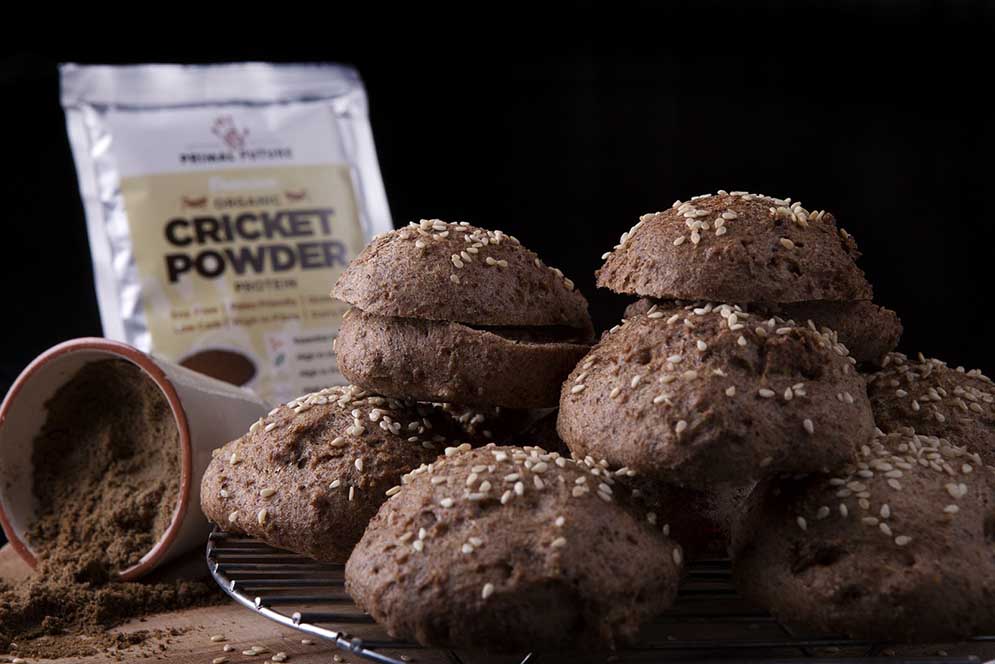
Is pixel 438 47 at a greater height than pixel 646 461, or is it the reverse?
pixel 438 47

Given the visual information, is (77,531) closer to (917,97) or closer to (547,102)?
(547,102)

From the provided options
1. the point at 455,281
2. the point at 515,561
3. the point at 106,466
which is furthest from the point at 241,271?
→ the point at 515,561

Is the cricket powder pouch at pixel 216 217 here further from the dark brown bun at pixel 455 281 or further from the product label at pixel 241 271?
the dark brown bun at pixel 455 281

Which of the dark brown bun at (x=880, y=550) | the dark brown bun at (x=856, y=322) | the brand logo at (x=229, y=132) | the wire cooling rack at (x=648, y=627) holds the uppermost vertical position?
the brand logo at (x=229, y=132)

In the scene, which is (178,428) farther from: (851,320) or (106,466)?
(851,320)

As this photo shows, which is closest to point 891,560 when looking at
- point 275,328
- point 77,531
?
point 77,531

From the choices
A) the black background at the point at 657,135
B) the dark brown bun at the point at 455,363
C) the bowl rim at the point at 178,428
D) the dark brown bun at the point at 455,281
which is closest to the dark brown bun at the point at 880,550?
the dark brown bun at the point at 455,363

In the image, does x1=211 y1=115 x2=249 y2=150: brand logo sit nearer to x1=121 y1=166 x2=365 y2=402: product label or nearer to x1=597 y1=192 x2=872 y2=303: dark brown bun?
x1=121 y1=166 x2=365 y2=402: product label
